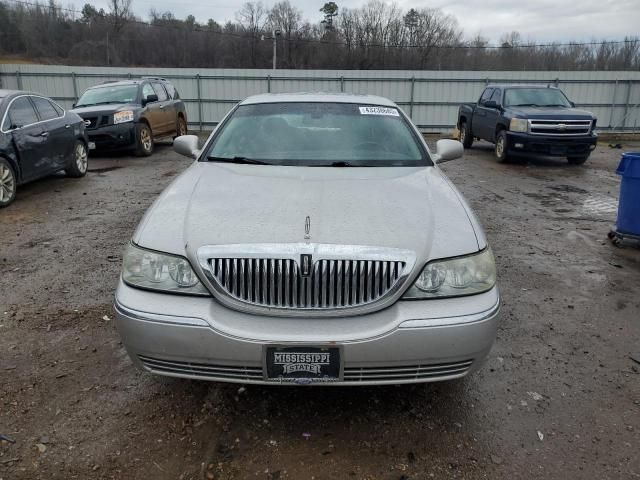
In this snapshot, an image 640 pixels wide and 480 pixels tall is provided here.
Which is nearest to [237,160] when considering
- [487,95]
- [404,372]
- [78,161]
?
[404,372]

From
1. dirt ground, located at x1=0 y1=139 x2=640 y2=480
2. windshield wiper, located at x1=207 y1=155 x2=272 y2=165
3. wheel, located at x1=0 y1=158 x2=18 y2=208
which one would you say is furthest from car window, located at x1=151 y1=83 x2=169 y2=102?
windshield wiper, located at x1=207 y1=155 x2=272 y2=165

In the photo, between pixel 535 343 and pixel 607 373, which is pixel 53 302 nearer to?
pixel 535 343

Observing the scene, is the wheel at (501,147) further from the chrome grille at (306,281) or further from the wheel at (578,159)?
the chrome grille at (306,281)

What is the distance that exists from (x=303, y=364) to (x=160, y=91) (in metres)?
13.2

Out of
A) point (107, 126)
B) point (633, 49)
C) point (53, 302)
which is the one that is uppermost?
point (633, 49)

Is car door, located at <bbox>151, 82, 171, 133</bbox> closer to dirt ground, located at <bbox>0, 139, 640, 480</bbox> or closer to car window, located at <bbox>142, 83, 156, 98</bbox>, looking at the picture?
car window, located at <bbox>142, 83, 156, 98</bbox>

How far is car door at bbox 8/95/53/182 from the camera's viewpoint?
7383mm

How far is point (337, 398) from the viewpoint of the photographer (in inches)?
112

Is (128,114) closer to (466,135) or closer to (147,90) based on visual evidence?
(147,90)

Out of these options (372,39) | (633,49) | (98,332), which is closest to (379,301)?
(98,332)

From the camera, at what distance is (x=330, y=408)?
9.11 ft

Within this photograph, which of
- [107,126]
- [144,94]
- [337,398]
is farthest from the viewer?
[144,94]

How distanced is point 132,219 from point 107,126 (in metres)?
5.87

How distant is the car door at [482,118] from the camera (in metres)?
13.3
